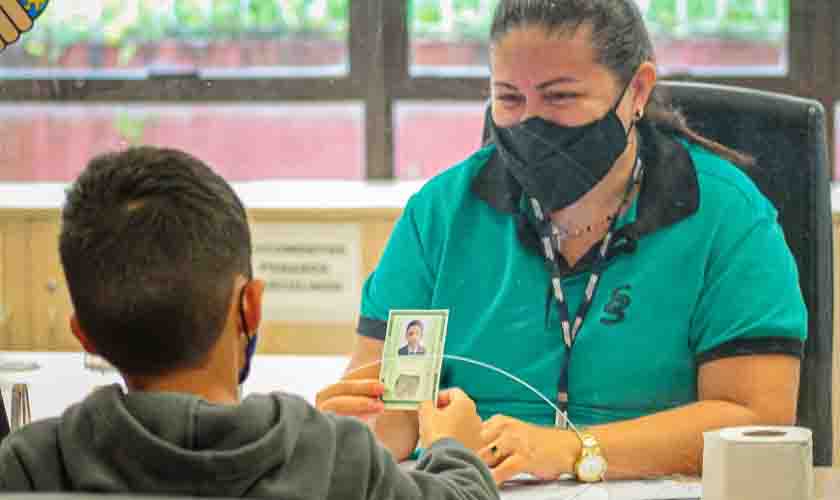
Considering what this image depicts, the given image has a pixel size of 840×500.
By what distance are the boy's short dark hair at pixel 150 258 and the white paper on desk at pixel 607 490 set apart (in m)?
0.63

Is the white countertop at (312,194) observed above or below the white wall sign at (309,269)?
above

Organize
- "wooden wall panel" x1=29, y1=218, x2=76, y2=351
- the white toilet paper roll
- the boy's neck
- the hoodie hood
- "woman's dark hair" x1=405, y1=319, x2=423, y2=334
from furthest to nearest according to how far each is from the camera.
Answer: "wooden wall panel" x1=29, y1=218, x2=76, y2=351 < "woman's dark hair" x1=405, y1=319, x2=423, y2=334 < the white toilet paper roll < the boy's neck < the hoodie hood

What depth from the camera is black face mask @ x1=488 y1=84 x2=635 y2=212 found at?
188 cm

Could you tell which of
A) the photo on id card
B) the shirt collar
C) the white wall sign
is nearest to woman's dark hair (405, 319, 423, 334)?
the photo on id card

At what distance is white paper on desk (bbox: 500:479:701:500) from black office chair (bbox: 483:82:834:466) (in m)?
0.22

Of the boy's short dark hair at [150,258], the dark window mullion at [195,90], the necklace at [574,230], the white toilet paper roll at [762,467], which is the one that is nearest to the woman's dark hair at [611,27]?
the necklace at [574,230]

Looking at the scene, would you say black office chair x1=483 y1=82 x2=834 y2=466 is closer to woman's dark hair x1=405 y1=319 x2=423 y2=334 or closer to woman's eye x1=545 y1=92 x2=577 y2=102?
woman's eye x1=545 y1=92 x2=577 y2=102

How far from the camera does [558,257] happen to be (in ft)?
6.29

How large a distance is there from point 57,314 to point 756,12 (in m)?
1.13

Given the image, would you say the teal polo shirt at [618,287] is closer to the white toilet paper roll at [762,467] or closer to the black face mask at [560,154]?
the black face mask at [560,154]

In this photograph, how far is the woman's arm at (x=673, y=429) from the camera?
188 centimetres

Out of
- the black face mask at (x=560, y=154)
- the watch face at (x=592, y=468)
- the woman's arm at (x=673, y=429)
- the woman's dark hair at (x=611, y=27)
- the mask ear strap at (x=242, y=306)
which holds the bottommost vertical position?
the watch face at (x=592, y=468)

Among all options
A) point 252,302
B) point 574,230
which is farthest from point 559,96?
point 252,302

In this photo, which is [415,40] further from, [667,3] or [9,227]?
[9,227]
